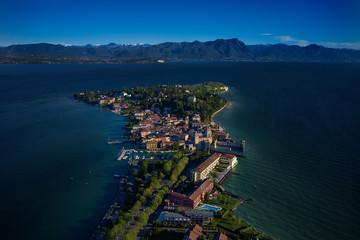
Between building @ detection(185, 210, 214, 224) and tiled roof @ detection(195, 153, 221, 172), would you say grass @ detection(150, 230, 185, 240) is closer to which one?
building @ detection(185, 210, 214, 224)

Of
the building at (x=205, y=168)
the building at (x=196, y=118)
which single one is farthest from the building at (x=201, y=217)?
the building at (x=196, y=118)

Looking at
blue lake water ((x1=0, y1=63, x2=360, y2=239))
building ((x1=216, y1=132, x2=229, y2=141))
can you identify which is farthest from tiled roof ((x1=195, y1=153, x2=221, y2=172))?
building ((x1=216, y1=132, x2=229, y2=141))

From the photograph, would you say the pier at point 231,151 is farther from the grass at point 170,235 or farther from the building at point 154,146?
the grass at point 170,235

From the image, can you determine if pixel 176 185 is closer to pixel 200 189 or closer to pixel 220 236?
pixel 200 189

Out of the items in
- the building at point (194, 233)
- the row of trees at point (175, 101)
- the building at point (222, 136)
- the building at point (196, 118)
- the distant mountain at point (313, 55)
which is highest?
the distant mountain at point (313, 55)

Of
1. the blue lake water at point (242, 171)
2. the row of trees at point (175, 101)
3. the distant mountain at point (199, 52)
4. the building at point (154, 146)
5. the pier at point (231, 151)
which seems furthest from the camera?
the distant mountain at point (199, 52)

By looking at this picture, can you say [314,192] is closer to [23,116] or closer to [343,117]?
[343,117]

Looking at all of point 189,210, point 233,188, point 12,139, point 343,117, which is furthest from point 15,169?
point 343,117

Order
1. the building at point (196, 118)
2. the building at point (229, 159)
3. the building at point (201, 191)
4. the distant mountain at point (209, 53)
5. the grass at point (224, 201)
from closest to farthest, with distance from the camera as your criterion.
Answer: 1. the building at point (201, 191)
2. the grass at point (224, 201)
3. the building at point (229, 159)
4. the building at point (196, 118)
5. the distant mountain at point (209, 53)
